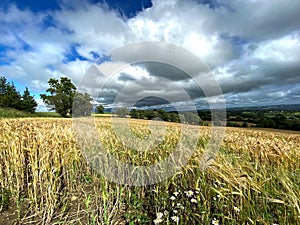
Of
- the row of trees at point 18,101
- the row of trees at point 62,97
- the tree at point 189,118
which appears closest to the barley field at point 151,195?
the tree at point 189,118

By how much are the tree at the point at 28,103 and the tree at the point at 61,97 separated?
25.8 feet

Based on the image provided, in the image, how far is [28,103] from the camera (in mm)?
54844

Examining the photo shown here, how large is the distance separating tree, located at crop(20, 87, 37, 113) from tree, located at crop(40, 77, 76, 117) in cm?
786

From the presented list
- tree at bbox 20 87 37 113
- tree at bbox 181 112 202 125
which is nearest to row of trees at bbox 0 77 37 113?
tree at bbox 20 87 37 113

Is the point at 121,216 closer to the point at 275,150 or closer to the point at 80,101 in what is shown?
the point at 275,150

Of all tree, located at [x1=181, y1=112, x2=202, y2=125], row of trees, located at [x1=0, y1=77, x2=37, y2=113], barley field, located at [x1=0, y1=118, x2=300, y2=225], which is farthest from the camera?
row of trees, located at [x1=0, y1=77, x2=37, y2=113]

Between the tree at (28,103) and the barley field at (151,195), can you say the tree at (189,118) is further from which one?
the tree at (28,103)

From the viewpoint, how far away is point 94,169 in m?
3.64

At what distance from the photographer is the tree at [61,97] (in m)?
50.1

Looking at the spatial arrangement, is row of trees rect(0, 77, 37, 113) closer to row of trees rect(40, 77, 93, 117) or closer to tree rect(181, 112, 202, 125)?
row of trees rect(40, 77, 93, 117)

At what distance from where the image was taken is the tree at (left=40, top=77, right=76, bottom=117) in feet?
164

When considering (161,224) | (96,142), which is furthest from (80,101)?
(161,224)

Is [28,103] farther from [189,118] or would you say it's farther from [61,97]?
[189,118]

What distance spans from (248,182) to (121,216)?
164 centimetres
